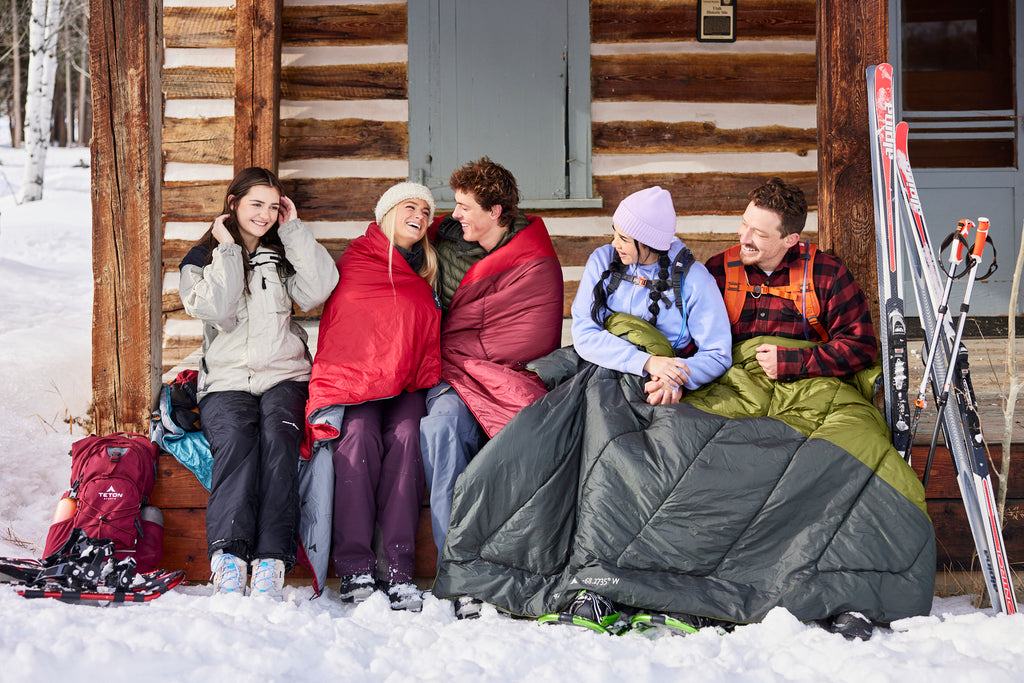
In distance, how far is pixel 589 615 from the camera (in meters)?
2.38

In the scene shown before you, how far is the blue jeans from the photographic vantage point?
2740 millimetres

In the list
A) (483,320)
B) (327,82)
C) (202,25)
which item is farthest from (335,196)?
(483,320)

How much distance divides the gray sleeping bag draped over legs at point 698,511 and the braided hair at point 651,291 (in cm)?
35

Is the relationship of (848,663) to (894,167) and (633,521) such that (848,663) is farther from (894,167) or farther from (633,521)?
(894,167)

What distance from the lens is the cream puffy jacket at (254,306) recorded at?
2.88 meters

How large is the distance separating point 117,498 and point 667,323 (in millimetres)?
1993

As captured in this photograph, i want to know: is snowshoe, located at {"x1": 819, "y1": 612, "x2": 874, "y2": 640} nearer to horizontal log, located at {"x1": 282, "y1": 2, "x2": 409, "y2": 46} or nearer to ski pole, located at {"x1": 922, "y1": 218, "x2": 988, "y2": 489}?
ski pole, located at {"x1": 922, "y1": 218, "x2": 988, "y2": 489}

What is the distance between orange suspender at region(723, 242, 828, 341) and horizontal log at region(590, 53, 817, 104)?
2.29 m

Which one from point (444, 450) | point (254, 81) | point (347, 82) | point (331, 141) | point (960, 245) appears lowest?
point (444, 450)

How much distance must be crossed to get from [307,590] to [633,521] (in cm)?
115


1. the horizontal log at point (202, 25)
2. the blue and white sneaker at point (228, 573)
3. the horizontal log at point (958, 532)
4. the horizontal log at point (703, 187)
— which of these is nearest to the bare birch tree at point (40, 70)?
the horizontal log at point (202, 25)

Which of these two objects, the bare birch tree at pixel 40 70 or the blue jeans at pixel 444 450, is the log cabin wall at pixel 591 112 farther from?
the bare birch tree at pixel 40 70

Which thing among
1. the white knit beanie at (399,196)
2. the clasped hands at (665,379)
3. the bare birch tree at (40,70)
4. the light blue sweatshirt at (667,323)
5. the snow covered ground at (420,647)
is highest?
the bare birch tree at (40,70)

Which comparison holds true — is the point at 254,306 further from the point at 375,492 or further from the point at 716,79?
the point at 716,79
